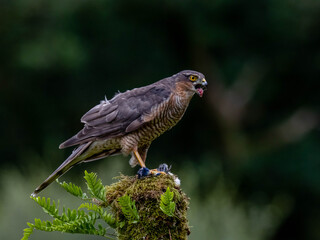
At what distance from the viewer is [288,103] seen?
16.4 meters

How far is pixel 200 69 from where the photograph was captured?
15.8 m

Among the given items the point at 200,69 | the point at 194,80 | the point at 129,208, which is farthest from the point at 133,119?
the point at 200,69

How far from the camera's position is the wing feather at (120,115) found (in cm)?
514

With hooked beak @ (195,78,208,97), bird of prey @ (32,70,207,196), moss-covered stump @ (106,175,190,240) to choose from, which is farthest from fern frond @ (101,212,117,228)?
hooked beak @ (195,78,208,97)

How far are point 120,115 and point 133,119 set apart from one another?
11 cm

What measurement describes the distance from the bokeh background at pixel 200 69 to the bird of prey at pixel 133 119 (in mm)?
8307

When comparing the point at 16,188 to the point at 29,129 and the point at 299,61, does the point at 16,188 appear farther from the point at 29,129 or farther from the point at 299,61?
the point at 299,61

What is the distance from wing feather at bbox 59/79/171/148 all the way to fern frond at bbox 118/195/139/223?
55.6 inches

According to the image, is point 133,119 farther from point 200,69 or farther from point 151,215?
point 200,69

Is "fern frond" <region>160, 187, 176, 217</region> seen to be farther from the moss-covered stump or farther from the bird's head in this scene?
the bird's head

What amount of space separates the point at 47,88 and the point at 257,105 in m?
5.38

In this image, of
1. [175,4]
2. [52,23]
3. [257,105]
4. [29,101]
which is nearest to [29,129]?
[29,101]

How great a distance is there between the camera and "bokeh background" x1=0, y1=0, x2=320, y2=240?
14.6 meters

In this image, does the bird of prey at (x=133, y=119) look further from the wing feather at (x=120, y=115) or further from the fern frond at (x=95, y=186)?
the fern frond at (x=95, y=186)
